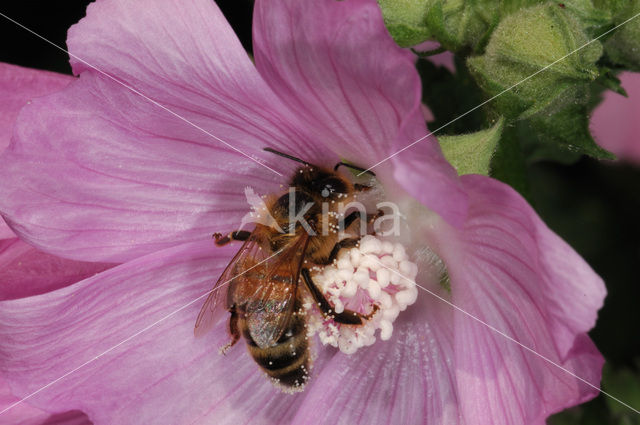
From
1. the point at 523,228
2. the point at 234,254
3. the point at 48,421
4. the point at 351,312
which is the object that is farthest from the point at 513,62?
the point at 48,421

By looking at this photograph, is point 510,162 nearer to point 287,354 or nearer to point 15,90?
point 287,354

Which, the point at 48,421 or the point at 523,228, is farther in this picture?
the point at 48,421

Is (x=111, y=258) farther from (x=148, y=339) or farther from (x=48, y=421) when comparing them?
(x=48, y=421)

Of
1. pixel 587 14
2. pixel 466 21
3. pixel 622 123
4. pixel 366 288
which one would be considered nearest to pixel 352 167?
pixel 366 288

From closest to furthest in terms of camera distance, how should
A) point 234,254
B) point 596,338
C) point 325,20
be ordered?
point 325,20
point 234,254
point 596,338

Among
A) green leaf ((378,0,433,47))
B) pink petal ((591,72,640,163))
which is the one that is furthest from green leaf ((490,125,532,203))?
pink petal ((591,72,640,163))

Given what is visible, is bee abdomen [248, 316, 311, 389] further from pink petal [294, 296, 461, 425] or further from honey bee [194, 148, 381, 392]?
pink petal [294, 296, 461, 425]

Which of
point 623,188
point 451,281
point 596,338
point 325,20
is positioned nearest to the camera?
point 325,20
